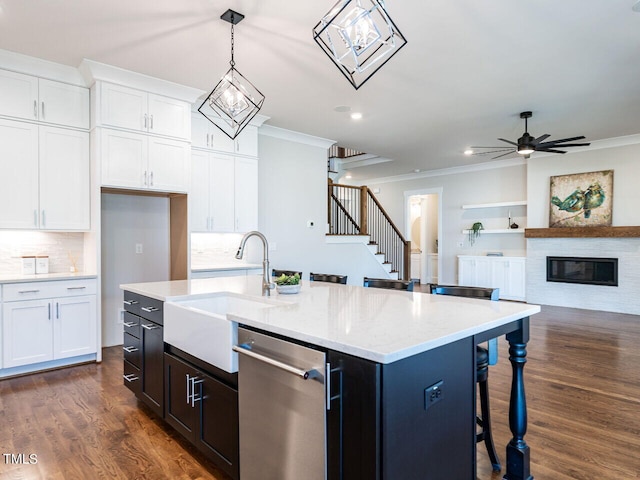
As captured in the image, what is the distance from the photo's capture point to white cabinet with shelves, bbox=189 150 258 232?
4.90m

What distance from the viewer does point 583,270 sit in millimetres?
7133

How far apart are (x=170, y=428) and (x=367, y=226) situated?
5899 mm

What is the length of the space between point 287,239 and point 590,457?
4574 millimetres

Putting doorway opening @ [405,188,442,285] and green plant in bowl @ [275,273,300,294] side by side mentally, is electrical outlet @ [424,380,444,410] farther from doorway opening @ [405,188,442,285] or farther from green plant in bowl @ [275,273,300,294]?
doorway opening @ [405,188,442,285]

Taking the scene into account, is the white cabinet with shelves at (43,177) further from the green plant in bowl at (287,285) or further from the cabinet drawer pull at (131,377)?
the green plant in bowl at (287,285)

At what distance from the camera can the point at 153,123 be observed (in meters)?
4.30

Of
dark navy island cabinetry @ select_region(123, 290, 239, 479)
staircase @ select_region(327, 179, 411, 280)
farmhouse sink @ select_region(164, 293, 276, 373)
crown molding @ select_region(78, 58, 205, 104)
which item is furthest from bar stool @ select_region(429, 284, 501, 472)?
staircase @ select_region(327, 179, 411, 280)

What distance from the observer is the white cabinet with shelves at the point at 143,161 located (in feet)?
13.2

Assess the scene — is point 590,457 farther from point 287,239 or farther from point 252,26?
point 287,239

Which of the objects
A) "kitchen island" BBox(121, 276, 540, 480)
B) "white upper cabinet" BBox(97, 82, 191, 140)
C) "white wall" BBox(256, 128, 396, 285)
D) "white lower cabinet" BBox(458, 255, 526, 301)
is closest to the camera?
"kitchen island" BBox(121, 276, 540, 480)

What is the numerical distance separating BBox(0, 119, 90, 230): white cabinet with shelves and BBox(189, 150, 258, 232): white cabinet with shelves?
3.83 feet

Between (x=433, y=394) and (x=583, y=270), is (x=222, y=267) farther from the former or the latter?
(x=583, y=270)

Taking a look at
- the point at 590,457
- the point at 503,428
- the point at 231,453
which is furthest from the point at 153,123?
the point at 590,457

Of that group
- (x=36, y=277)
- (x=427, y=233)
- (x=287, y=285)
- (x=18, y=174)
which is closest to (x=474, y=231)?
(x=427, y=233)
